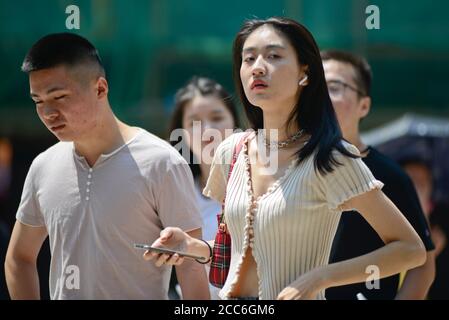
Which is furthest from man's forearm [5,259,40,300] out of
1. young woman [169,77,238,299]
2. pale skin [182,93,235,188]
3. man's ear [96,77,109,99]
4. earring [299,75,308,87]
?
earring [299,75,308,87]

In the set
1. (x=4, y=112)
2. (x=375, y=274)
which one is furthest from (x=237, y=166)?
(x=4, y=112)

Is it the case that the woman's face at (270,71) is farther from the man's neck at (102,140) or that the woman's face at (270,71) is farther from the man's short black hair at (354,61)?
the man's short black hair at (354,61)

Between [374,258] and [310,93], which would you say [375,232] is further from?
[374,258]

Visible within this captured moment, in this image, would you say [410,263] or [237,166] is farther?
[237,166]

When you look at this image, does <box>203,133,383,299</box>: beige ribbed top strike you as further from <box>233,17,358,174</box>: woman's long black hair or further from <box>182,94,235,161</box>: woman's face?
<box>182,94,235,161</box>: woman's face

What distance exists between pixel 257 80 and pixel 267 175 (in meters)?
0.34

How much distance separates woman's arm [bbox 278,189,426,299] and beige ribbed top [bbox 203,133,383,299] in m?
0.07

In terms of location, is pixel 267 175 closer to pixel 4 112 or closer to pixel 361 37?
pixel 361 37

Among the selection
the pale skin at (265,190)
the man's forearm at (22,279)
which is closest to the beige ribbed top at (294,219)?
the pale skin at (265,190)

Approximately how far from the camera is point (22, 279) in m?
4.25

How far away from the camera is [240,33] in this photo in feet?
12.0

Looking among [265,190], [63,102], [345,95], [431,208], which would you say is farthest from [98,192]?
[431,208]

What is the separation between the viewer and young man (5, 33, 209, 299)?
3.90m

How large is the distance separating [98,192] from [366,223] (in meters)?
1.56
